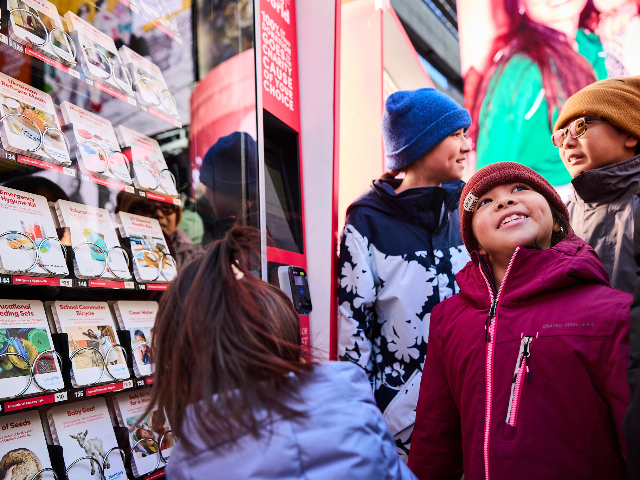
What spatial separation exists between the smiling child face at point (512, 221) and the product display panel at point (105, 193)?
3.00 ft

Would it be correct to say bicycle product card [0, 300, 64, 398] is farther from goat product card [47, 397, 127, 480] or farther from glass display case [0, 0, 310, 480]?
goat product card [47, 397, 127, 480]

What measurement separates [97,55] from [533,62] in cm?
284

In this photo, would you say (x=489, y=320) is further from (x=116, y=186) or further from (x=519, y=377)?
(x=116, y=186)

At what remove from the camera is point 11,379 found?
146 centimetres

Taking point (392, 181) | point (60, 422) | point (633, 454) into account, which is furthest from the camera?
point (392, 181)

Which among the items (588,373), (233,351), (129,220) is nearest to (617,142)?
(588,373)

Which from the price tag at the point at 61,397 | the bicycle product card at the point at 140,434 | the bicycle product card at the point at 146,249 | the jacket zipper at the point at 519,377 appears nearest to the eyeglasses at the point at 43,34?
the bicycle product card at the point at 146,249

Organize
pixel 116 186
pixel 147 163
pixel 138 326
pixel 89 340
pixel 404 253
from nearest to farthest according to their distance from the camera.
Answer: pixel 89 340, pixel 116 186, pixel 138 326, pixel 147 163, pixel 404 253

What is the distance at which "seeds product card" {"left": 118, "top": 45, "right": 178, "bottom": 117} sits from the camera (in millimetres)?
→ 2143

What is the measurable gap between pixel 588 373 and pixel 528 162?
97.1 inches

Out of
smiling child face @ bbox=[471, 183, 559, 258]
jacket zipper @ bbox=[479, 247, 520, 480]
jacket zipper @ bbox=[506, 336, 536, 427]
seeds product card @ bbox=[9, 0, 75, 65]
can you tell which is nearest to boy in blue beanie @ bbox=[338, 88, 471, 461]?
smiling child face @ bbox=[471, 183, 559, 258]

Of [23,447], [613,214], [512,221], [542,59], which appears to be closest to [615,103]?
[613,214]

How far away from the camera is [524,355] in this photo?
4.19 ft

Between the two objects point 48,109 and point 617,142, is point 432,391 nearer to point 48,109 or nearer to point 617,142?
point 617,142
